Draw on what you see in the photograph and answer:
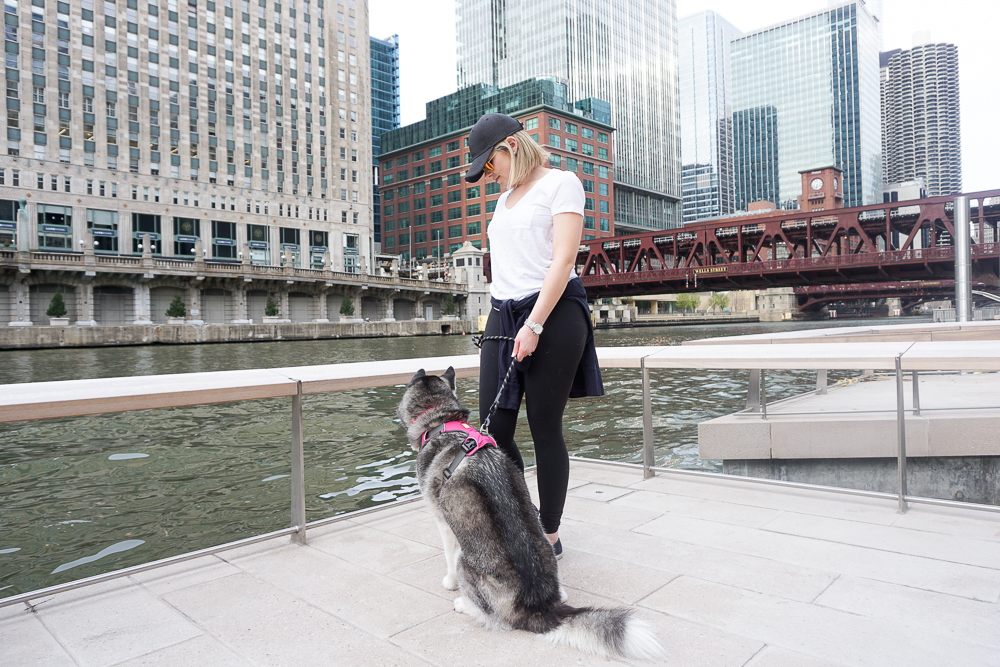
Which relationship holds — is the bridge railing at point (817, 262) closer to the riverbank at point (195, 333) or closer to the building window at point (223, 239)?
the riverbank at point (195, 333)

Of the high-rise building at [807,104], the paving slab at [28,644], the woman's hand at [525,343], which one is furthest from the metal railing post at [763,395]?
the high-rise building at [807,104]

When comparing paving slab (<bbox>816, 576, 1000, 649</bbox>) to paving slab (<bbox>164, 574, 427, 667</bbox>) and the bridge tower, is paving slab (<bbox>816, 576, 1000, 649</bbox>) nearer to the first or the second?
paving slab (<bbox>164, 574, 427, 667</bbox>)

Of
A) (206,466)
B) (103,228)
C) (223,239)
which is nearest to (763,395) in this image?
(206,466)

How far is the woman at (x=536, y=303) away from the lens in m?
2.56

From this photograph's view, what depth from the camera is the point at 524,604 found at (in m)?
2.13

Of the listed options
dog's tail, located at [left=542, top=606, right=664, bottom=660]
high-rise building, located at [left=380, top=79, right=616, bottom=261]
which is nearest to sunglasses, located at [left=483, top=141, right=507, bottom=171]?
dog's tail, located at [left=542, top=606, right=664, bottom=660]

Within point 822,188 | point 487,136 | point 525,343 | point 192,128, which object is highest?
point 822,188

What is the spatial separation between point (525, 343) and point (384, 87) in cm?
15434

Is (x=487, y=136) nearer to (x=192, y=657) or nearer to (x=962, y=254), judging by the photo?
(x=192, y=657)

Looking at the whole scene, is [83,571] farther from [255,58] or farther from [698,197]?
[698,197]

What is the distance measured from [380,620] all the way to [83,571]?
413 cm

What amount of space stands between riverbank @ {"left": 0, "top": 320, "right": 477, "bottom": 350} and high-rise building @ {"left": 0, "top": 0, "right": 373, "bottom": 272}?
13.4 m

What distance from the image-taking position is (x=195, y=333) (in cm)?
4519

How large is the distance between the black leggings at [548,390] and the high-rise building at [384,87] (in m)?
145
